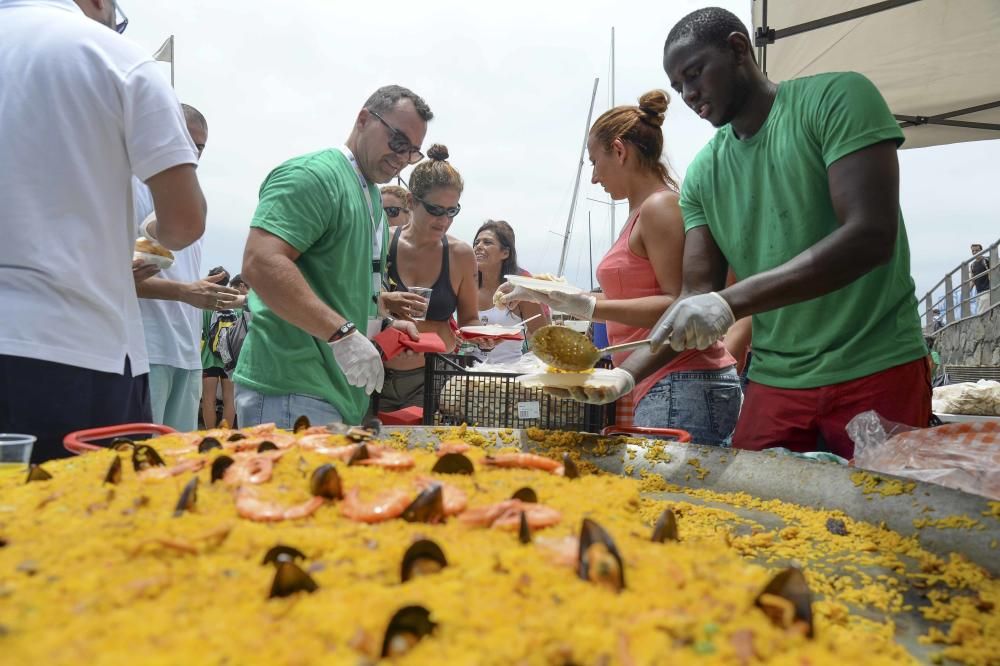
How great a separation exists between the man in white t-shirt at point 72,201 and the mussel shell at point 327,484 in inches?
47.0

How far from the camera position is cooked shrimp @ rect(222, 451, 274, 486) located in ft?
4.95

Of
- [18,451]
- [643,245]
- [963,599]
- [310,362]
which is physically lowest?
[963,599]

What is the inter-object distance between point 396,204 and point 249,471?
5689 mm

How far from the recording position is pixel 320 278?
312 centimetres

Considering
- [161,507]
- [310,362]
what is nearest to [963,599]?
[161,507]

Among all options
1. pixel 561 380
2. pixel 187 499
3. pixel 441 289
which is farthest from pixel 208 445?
pixel 441 289

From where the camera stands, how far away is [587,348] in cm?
270

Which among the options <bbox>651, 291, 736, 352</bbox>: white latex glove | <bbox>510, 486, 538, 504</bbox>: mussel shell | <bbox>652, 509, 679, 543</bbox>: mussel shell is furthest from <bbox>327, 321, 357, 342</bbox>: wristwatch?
<bbox>652, 509, 679, 543</bbox>: mussel shell

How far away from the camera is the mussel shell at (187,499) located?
4.20 ft

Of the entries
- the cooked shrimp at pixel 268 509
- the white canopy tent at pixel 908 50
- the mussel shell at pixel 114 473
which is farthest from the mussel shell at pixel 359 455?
the white canopy tent at pixel 908 50

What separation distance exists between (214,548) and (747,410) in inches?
92.0

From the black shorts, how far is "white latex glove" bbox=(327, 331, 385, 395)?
33.6 inches

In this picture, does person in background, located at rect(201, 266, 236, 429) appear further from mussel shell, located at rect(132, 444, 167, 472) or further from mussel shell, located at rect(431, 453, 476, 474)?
mussel shell, located at rect(431, 453, 476, 474)

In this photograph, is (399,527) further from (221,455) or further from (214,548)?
(221,455)
